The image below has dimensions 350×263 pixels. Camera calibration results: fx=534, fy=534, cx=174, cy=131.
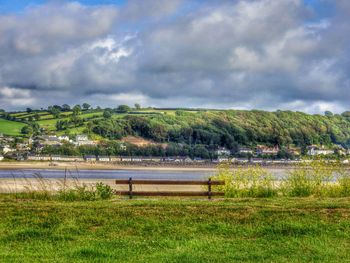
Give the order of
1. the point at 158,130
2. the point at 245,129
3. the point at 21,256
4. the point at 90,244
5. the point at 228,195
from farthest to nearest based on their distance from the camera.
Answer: the point at 245,129 < the point at 158,130 < the point at 228,195 < the point at 90,244 < the point at 21,256

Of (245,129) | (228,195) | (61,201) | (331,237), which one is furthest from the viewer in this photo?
(245,129)

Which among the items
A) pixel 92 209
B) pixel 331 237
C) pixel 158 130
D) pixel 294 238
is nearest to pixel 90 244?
pixel 92 209

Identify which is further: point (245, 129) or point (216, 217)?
point (245, 129)

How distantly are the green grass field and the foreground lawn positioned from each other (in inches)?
5900

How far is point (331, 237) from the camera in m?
14.1

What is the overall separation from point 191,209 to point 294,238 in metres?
3.90

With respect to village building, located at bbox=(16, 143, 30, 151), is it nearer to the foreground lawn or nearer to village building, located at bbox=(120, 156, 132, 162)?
village building, located at bbox=(120, 156, 132, 162)

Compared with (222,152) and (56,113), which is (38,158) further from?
(56,113)

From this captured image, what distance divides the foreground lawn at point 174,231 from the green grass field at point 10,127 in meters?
150

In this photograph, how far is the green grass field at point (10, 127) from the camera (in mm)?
161625

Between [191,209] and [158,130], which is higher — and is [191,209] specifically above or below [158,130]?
below

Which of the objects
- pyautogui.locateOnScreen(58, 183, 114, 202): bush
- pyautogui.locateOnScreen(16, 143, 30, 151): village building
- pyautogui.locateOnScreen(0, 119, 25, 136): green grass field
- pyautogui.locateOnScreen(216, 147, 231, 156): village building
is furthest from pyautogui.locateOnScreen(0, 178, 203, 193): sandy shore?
pyautogui.locateOnScreen(0, 119, 25, 136): green grass field

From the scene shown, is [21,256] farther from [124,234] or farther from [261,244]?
[261,244]

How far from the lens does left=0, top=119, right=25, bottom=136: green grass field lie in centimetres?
16162
